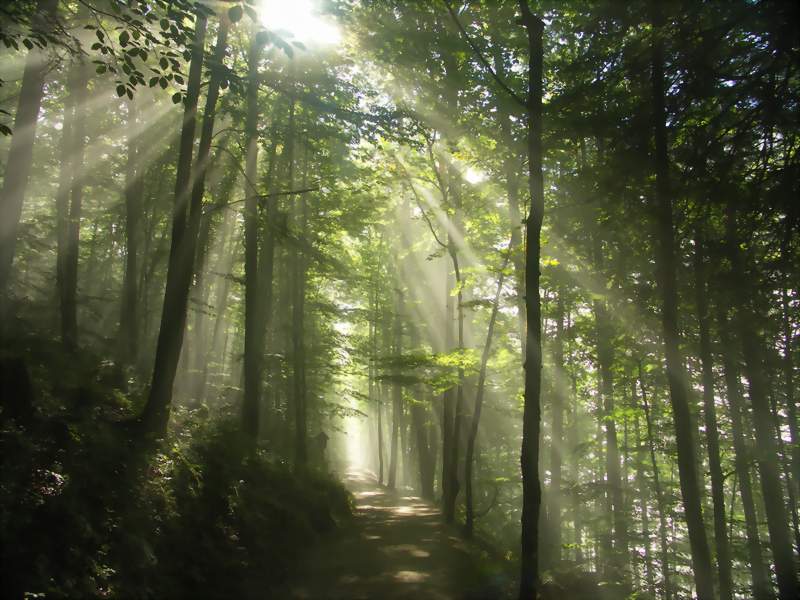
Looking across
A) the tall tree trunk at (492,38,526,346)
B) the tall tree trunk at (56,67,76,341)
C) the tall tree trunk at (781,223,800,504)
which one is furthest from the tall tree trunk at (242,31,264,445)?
the tall tree trunk at (781,223,800,504)

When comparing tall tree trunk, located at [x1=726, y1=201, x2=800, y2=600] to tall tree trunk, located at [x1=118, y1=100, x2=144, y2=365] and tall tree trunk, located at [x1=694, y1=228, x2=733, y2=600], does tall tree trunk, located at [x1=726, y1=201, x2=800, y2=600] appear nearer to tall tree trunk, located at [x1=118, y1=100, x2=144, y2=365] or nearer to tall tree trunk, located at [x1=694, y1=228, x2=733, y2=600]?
tall tree trunk, located at [x1=694, y1=228, x2=733, y2=600]

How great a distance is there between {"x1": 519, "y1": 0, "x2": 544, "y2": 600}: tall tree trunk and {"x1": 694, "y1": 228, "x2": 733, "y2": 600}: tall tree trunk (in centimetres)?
435


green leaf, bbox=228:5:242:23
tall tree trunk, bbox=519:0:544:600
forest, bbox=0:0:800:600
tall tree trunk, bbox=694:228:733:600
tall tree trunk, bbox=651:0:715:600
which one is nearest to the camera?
green leaf, bbox=228:5:242:23

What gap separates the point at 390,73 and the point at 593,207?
828 centimetres

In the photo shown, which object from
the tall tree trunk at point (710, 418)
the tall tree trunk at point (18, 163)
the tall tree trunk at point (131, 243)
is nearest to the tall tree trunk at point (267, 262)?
the tall tree trunk at point (131, 243)

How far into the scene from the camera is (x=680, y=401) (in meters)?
9.93

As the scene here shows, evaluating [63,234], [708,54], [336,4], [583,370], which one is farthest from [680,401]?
[63,234]

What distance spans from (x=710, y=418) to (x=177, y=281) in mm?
14161

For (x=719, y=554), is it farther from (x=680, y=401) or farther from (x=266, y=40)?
(x=266, y=40)

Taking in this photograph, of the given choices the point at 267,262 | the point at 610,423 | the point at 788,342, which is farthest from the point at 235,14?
the point at 610,423

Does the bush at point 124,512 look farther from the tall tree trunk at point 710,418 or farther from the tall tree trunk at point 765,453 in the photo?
the tall tree trunk at point 765,453

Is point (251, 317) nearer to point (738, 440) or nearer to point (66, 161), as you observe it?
point (66, 161)

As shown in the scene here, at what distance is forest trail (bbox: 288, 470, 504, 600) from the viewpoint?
350 inches

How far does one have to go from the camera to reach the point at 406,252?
24219 mm
